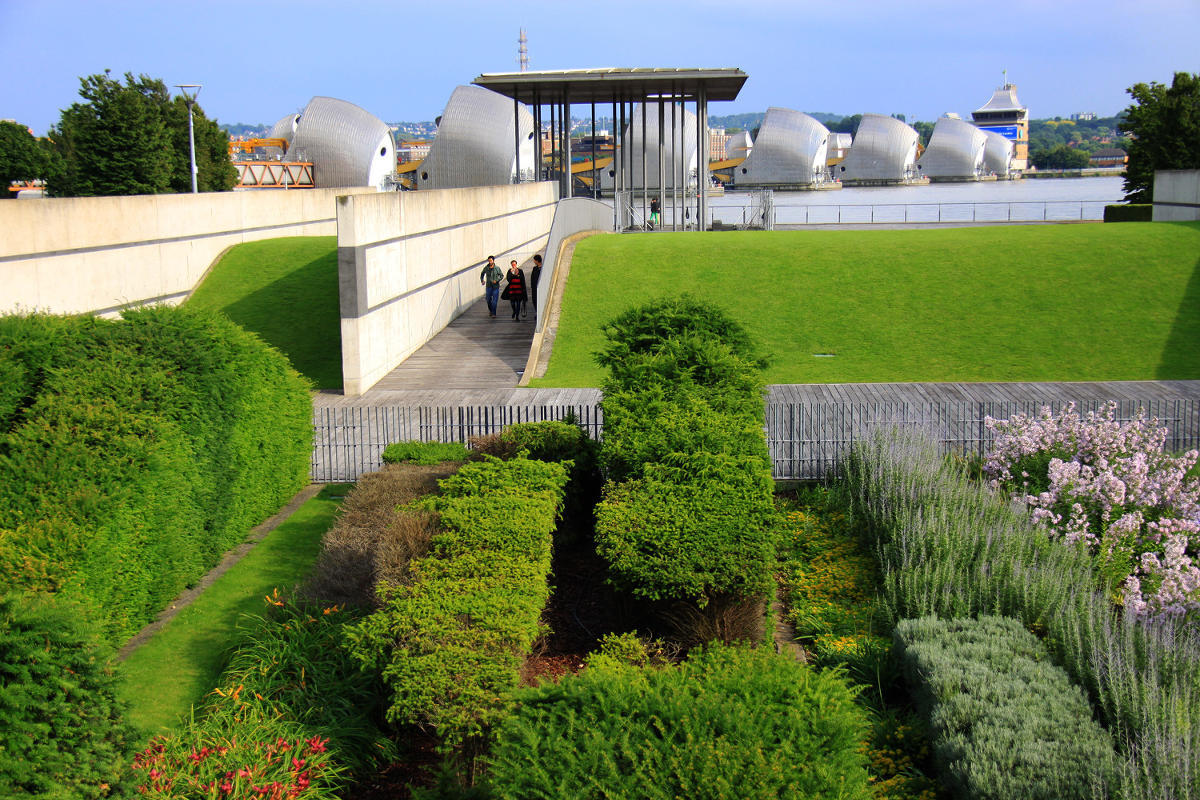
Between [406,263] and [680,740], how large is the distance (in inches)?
691

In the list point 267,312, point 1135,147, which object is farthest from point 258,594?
point 1135,147

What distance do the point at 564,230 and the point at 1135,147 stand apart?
23999mm

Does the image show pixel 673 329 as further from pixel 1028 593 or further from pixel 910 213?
pixel 910 213

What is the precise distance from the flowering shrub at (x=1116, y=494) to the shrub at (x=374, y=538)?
5452mm

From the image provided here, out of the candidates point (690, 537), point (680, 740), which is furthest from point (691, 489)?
point (680, 740)

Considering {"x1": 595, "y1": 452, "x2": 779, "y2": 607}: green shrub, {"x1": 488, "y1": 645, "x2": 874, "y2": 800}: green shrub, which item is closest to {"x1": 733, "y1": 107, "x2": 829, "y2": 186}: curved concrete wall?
{"x1": 595, "y1": 452, "x2": 779, "y2": 607}: green shrub

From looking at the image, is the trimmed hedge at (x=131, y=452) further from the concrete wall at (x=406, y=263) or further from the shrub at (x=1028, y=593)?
the shrub at (x=1028, y=593)

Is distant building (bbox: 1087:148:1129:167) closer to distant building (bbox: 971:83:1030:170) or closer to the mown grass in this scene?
distant building (bbox: 971:83:1030:170)

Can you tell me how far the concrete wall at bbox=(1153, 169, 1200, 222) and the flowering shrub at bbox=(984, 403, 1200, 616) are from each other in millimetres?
20218

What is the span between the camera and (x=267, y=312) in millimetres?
23594

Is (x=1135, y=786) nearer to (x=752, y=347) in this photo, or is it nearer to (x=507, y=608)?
(x=507, y=608)

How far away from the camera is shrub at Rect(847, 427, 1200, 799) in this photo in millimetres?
5773

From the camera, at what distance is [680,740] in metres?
4.70

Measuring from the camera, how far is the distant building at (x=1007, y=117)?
13975 centimetres
